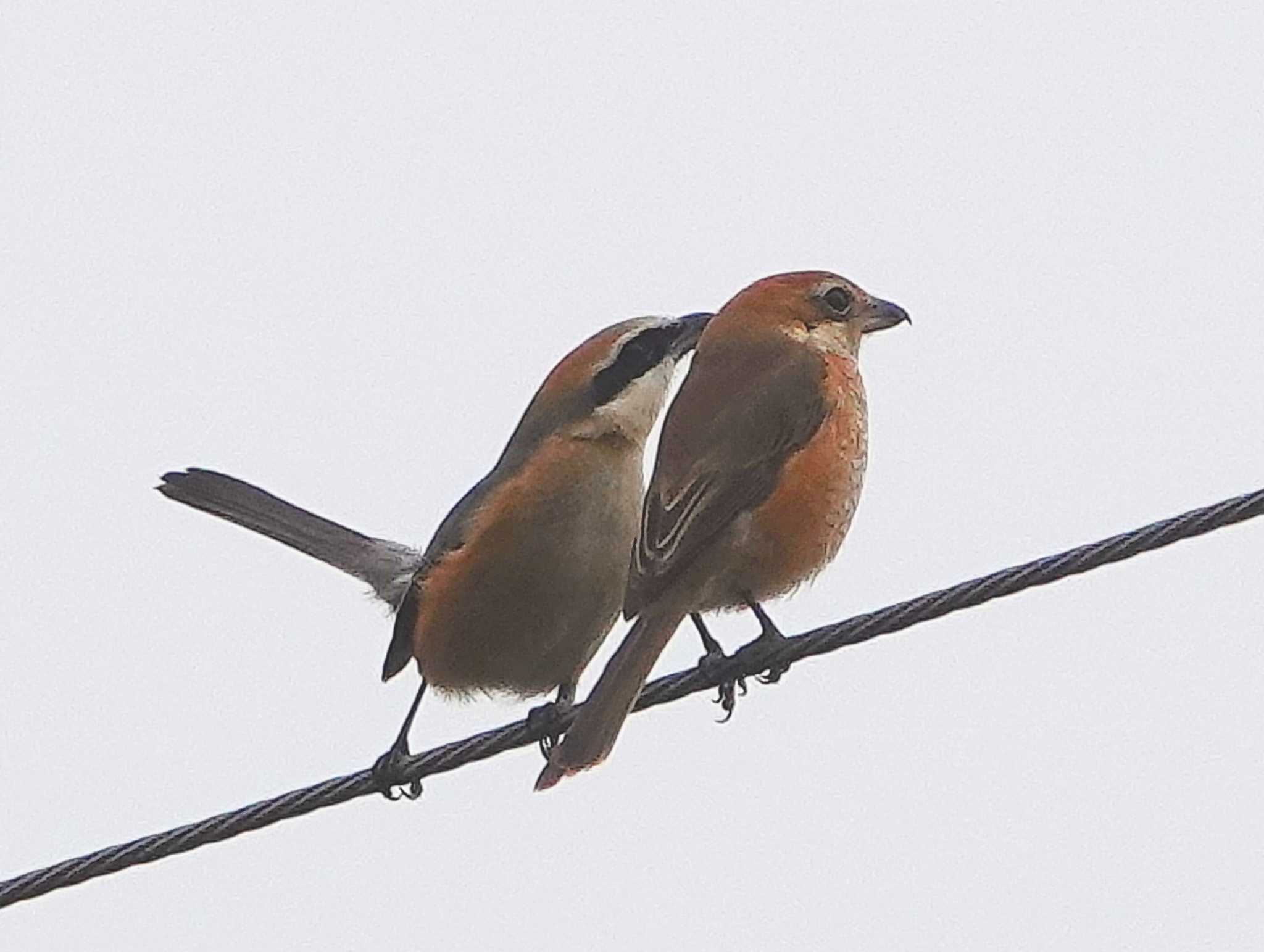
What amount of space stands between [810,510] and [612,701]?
82cm

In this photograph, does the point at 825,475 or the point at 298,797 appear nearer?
the point at 298,797

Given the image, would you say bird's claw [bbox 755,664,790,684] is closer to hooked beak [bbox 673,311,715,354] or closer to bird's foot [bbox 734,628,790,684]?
bird's foot [bbox 734,628,790,684]

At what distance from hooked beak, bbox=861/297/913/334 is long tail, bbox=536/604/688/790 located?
1336 mm

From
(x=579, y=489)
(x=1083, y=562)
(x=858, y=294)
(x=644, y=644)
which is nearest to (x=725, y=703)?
(x=644, y=644)

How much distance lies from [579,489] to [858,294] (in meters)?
1.09

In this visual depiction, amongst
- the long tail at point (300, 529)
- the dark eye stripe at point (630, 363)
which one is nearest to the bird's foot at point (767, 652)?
the dark eye stripe at point (630, 363)

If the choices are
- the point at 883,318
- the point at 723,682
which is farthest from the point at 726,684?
the point at 883,318

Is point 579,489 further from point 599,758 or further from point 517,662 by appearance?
point 599,758

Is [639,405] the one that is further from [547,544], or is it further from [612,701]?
[612,701]

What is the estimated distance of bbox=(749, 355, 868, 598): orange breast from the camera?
6.27 meters

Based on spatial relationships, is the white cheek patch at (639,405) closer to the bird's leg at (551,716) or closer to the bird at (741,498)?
the bird at (741,498)

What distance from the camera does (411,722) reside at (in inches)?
272

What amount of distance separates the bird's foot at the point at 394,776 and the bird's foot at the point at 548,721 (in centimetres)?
35

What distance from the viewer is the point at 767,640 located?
6.25 meters
